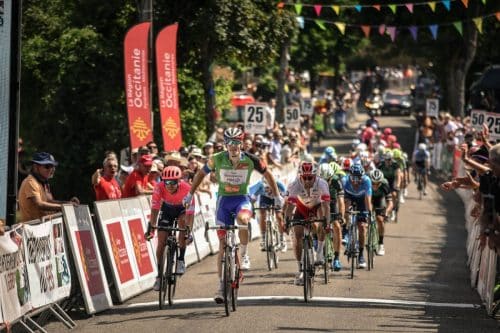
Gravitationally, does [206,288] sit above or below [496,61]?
below

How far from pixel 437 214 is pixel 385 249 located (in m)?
10.7

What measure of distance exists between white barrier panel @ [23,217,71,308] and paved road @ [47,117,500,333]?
0.49 meters

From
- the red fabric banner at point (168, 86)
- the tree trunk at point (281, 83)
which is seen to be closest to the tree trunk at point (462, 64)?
the tree trunk at point (281, 83)

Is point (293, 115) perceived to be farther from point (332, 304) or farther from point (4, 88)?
point (4, 88)

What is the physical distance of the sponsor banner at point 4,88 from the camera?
13.5m

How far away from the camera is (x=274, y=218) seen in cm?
2106

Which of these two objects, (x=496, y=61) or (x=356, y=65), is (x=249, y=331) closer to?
(x=496, y=61)

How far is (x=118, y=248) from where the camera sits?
53.2 ft

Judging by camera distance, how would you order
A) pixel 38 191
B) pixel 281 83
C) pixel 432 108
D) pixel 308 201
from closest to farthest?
pixel 38 191 → pixel 308 201 → pixel 281 83 → pixel 432 108

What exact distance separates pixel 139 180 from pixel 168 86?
668 cm

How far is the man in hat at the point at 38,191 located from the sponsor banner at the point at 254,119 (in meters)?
17.8

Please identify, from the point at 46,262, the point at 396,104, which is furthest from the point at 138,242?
the point at 396,104

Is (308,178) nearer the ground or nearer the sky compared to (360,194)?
nearer the sky

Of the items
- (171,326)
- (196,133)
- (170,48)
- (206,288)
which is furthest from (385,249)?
(196,133)
